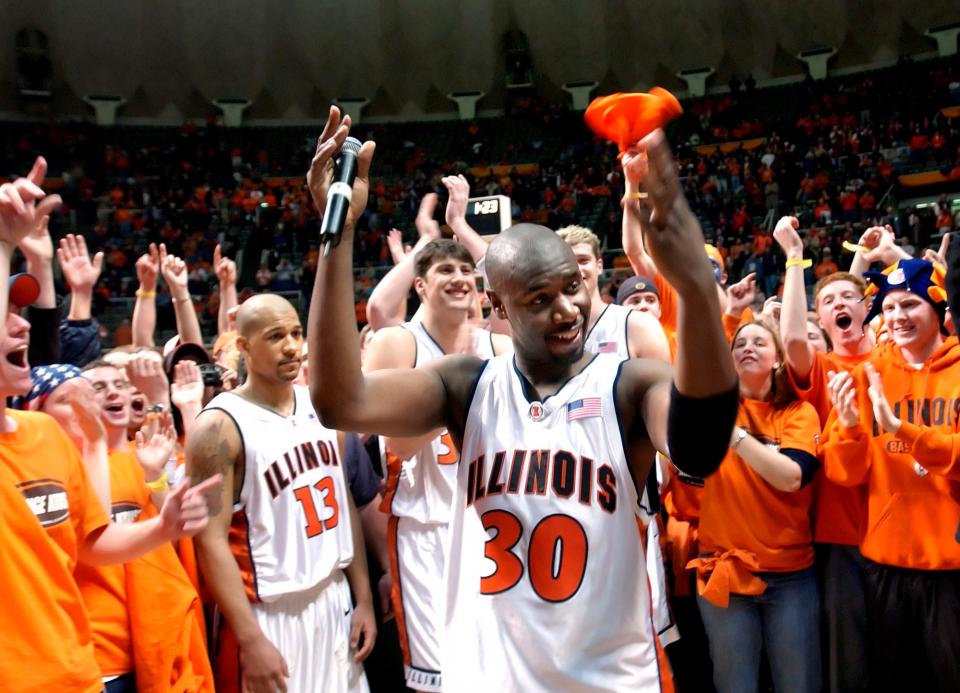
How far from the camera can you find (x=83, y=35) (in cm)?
2294

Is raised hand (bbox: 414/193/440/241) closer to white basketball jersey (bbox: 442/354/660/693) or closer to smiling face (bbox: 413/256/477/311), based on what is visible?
smiling face (bbox: 413/256/477/311)

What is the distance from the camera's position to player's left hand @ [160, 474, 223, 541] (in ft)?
8.54

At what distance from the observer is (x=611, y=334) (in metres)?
3.78

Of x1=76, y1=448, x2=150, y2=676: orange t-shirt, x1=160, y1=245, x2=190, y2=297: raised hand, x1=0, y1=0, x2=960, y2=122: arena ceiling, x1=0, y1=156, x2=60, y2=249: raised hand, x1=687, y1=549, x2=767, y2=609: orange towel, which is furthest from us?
x1=0, y1=0, x2=960, y2=122: arena ceiling

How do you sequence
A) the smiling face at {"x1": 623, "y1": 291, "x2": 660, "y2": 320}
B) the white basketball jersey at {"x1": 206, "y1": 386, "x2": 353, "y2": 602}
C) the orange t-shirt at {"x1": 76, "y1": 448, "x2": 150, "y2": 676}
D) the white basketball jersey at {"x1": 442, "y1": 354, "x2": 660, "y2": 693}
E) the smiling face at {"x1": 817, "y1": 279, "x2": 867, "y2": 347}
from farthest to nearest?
the smiling face at {"x1": 623, "y1": 291, "x2": 660, "y2": 320} < the smiling face at {"x1": 817, "y1": 279, "x2": 867, "y2": 347} < the white basketball jersey at {"x1": 206, "y1": 386, "x2": 353, "y2": 602} < the orange t-shirt at {"x1": 76, "y1": 448, "x2": 150, "y2": 676} < the white basketball jersey at {"x1": 442, "y1": 354, "x2": 660, "y2": 693}

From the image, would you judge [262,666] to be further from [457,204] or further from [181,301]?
[181,301]

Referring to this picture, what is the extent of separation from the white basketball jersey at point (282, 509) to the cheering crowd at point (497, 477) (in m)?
A: 0.01

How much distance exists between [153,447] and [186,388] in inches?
33.3

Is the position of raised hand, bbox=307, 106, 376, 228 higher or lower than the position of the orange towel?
higher

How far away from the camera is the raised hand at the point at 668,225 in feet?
4.77

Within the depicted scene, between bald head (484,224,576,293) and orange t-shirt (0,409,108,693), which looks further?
orange t-shirt (0,409,108,693)

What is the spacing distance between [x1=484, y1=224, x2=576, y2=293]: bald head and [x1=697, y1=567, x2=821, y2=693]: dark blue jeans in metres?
2.36

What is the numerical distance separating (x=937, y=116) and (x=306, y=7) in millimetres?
15817

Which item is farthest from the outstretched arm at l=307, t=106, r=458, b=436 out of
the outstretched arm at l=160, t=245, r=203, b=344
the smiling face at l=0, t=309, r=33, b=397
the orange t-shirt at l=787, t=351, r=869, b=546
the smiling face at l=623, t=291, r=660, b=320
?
the outstretched arm at l=160, t=245, r=203, b=344
